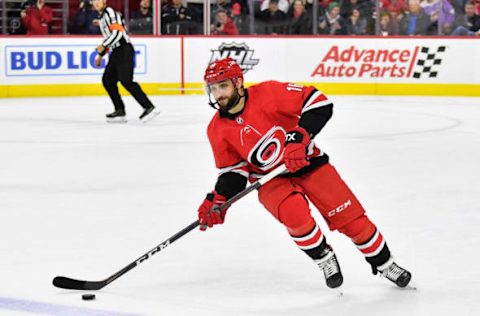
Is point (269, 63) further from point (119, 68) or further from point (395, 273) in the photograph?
point (395, 273)

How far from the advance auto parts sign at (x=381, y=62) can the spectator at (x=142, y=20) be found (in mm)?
2002

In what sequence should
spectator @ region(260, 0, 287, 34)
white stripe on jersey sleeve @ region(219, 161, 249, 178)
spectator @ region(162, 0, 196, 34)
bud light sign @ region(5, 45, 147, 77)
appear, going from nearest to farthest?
white stripe on jersey sleeve @ region(219, 161, 249, 178)
bud light sign @ region(5, 45, 147, 77)
spectator @ region(162, 0, 196, 34)
spectator @ region(260, 0, 287, 34)

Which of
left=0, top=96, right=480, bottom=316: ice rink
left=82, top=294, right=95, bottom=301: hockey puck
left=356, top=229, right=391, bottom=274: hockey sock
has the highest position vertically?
left=356, top=229, right=391, bottom=274: hockey sock

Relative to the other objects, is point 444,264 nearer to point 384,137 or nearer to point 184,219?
point 184,219

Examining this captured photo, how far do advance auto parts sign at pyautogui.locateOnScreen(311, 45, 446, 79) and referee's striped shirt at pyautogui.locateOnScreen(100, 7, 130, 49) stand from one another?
11.9 ft

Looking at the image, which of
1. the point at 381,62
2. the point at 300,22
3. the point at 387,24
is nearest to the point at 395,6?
the point at 387,24

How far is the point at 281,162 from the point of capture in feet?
10.4

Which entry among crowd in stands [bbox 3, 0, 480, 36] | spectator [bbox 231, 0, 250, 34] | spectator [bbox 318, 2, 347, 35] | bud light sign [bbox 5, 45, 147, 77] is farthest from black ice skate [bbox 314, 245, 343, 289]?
spectator [bbox 231, 0, 250, 34]

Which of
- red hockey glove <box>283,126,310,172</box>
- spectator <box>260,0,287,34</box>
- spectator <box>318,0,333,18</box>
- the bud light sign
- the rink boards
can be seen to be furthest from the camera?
spectator <box>260,0,287,34</box>

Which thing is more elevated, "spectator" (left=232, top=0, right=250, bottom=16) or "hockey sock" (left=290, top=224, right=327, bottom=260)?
"spectator" (left=232, top=0, right=250, bottom=16)

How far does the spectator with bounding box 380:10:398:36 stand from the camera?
12117 millimetres

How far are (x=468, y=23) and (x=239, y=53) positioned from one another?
2.61 m

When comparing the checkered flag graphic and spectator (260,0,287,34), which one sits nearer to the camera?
the checkered flag graphic

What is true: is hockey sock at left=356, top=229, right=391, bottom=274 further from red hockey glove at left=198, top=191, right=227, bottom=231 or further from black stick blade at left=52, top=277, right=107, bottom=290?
black stick blade at left=52, top=277, right=107, bottom=290
